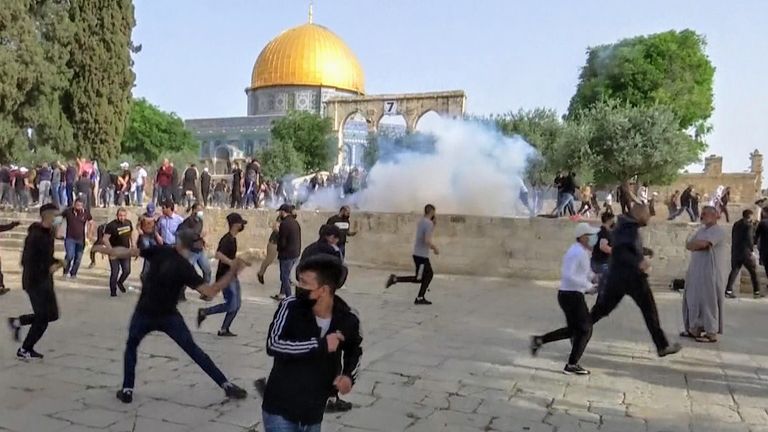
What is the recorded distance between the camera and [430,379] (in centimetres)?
593

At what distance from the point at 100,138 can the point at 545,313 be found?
73.3 ft

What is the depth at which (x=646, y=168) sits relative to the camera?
93.1 ft

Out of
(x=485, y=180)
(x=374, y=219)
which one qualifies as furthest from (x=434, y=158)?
(x=374, y=219)

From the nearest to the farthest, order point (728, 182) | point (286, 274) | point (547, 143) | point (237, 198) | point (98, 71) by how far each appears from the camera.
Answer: point (286, 274) → point (237, 198) → point (98, 71) → point (547, 143) → point (728, 182)

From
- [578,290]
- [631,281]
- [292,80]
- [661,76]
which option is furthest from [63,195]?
[292,80]

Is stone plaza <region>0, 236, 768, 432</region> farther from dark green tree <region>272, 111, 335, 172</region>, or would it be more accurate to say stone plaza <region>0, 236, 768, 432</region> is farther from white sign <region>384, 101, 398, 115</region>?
dark green tree <region>272, 111, 335, 172</region>

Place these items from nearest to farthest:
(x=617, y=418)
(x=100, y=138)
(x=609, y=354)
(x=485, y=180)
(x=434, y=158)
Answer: (x=617, y=418)
(x=609, y=354)
(x=485, y=180)
(x=434, y=158)
(x=100, y=138)

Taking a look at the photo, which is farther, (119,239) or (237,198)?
(237,198)

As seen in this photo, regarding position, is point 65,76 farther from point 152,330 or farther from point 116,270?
point 152,330

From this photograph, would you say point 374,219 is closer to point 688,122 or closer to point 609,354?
point 609,354

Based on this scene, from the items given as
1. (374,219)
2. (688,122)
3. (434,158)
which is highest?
(688,122)

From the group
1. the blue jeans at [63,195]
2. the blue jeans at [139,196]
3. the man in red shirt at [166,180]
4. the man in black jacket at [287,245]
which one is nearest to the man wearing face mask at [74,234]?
the man in black jacket at [287,245]

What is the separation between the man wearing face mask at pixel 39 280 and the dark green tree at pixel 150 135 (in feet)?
168

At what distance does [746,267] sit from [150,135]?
52425 millimetres
